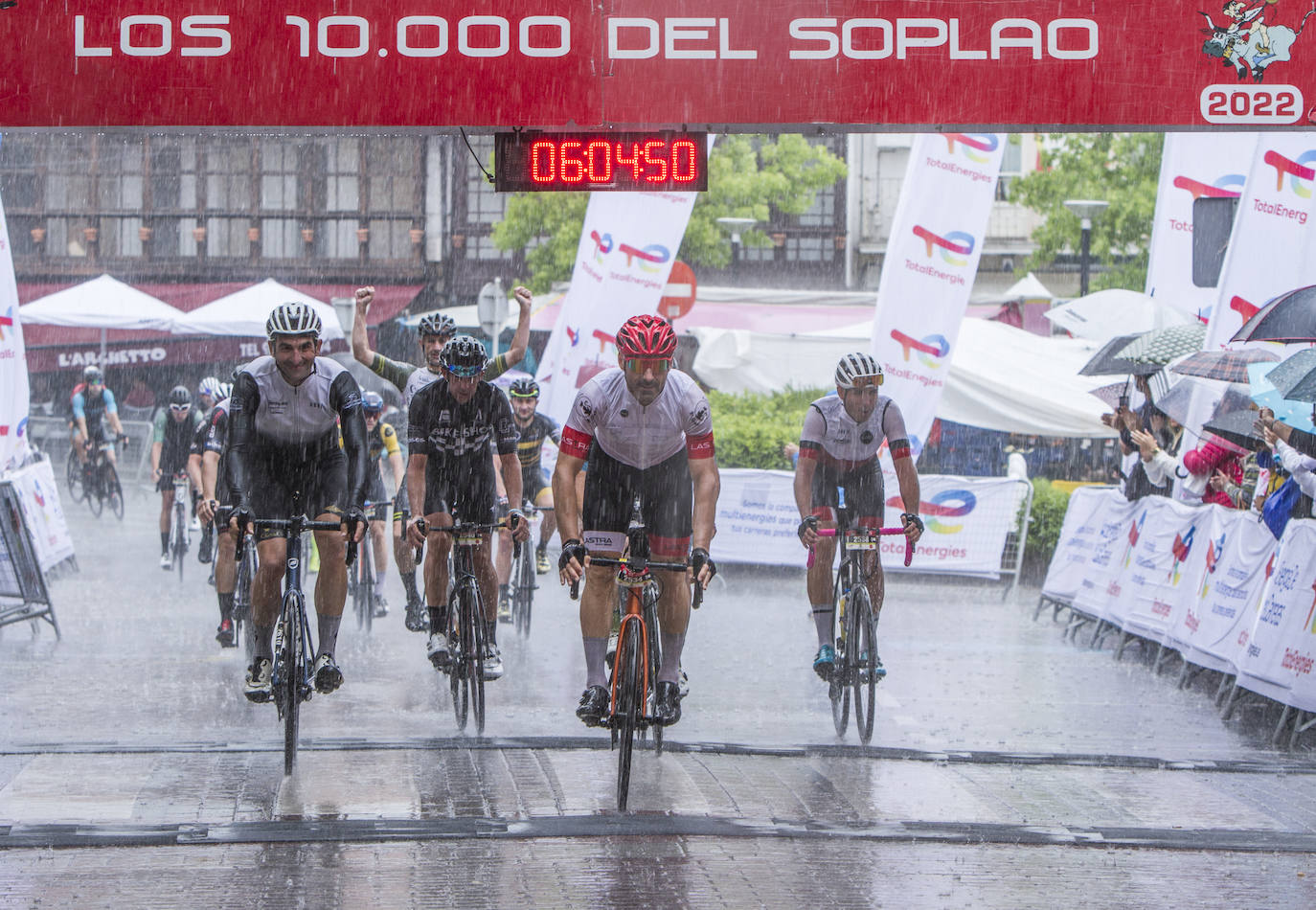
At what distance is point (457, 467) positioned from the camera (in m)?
9.27

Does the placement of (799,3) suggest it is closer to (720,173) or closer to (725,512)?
(725,512)

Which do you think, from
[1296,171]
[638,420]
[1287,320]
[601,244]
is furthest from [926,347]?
[638,420]

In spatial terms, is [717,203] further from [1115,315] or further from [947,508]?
[947,508]

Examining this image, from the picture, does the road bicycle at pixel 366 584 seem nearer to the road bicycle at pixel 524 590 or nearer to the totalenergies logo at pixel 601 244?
the road bicycle at pixel 524 590

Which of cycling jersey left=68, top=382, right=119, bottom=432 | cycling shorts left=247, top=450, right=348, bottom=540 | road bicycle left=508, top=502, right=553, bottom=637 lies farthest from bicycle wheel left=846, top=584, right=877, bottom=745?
cycling jersey left=68, top=382, right=119, bottom=432

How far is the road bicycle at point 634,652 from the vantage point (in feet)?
23.4

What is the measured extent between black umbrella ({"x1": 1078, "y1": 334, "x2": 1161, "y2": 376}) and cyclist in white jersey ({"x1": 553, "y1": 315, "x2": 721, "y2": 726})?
6.94 meters

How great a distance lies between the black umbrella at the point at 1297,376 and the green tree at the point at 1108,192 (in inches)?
957

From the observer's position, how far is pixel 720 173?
36.0 m

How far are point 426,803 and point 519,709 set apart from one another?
8.35 feet

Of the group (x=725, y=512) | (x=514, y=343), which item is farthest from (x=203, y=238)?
(x=514, y=343)

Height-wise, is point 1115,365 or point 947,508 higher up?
point 1115,365

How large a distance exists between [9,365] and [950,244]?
8651 mm

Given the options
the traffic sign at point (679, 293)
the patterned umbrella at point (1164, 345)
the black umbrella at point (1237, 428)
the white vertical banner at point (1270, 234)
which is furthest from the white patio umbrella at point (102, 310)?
the black umbrella at point (1237, 428)
